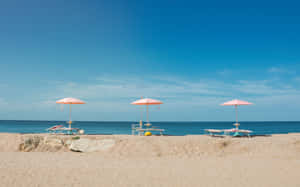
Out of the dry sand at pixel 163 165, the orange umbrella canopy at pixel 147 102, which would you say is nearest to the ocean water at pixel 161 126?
the orange umbrella canopy at pixel 147 102

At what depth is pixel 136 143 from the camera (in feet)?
32.5

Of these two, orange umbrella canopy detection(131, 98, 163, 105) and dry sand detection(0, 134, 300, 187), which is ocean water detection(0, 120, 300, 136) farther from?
dry sand detection(0, 134, 300, 187)

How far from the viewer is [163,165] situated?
7.65 m

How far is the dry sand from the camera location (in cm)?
582

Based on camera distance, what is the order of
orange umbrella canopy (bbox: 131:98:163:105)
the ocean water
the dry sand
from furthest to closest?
the ocean water < orange umbrella canopy (bbox: 131:98:163:105) < the dry sand

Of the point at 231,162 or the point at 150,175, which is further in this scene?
the point at 231,162

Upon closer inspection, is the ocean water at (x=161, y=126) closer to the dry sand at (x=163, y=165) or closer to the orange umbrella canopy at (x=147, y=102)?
the orange umbrella canopy at (x=147, y=102)

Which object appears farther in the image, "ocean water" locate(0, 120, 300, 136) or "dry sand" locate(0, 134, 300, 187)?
"ocean water" locate(0, 120, 300, 136)

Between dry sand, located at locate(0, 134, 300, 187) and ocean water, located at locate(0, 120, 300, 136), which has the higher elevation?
dry sand, located at locate(0, 134, 300, 187)

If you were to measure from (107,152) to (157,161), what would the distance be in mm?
2548

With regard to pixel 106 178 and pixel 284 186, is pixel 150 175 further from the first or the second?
pixel 284 186

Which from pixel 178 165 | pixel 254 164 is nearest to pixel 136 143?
pixel 178 165

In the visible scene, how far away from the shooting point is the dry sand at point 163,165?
229 inches

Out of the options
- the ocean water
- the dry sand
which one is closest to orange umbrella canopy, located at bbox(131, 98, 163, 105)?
the dry sand
